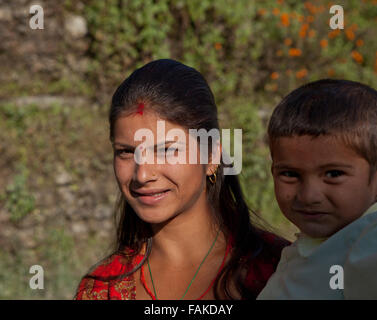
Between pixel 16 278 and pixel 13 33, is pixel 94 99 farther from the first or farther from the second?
pixel 16 278

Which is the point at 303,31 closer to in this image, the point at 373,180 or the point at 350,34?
the point at 350,34

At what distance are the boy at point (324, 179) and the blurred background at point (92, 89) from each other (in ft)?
9.34

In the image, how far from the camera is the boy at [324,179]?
56.0 inches

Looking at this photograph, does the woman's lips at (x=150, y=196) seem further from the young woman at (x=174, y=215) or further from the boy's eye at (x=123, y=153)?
the boy's eye at (x=123, y=153)

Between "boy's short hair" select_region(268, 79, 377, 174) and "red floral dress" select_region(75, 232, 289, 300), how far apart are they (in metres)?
0.56

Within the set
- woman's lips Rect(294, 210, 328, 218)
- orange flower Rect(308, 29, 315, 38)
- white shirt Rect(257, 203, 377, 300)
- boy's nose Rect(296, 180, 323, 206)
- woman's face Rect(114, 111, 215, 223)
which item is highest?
orange flower Rect(308, 29, 315, 38)

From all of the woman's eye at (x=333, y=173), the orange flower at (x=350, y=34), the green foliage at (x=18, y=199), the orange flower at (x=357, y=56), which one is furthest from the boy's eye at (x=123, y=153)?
the orange flower at (x=350, y=34)

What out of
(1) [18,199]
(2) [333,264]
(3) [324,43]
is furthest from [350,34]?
(2) [333,264]

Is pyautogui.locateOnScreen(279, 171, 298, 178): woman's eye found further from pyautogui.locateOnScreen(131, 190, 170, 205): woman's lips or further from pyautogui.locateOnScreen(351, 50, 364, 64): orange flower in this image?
pyautogui.locateOnScreen(351, 50, 364, 64): orange flower

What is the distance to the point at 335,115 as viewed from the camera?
1.50 metres

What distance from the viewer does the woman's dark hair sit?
188 centimetres

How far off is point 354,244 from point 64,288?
10.3ft

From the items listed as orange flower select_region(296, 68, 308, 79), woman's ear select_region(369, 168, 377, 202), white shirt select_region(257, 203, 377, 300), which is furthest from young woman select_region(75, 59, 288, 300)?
orange flower select_region(296, 68, 308, 79)

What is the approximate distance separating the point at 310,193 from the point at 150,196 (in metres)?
0.62
